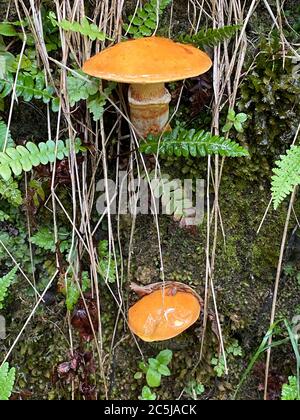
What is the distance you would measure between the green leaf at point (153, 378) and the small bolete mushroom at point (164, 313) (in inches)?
13.2

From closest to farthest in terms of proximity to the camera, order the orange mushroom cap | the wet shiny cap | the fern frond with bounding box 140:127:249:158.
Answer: the orange mushroom cap → the fern frond with bounding box 140:127:249:158 → the wet shiny cap

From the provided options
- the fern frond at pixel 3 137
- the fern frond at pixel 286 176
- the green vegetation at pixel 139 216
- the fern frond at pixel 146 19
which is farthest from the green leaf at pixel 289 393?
the fern frond at pixel 146 19

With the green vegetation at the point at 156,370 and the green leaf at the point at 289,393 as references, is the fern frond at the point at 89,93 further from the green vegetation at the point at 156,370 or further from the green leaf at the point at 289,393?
the green leaf at the point at 289,393

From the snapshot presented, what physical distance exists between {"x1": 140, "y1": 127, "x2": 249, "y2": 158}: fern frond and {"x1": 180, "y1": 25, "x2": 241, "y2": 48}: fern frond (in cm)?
56

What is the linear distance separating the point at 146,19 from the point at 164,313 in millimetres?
1939

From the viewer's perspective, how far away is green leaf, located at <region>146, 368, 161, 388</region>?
121 inches

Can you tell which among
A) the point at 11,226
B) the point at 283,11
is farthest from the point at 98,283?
the point at 283,11

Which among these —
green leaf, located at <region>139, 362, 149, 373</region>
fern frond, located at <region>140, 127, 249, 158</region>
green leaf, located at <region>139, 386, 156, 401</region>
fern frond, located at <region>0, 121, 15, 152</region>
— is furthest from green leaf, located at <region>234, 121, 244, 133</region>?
green leaf, located at <region>139, 386, 156, 401</region>

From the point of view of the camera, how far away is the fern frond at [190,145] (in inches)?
108

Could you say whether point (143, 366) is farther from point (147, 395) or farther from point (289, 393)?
point (289, 393)

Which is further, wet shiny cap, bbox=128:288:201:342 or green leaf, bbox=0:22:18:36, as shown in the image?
green leaf, bbox=0:22:18:36

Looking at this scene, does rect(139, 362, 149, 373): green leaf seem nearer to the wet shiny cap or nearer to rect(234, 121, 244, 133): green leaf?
the wet shiny cap

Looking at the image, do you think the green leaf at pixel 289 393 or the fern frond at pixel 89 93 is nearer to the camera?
the green leaf at pixel 289 393

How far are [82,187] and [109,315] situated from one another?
935 millimetres
